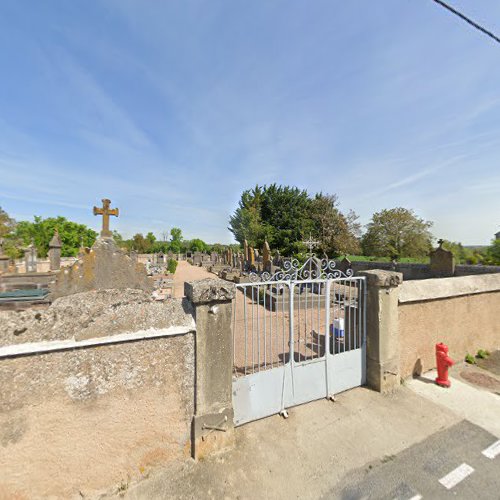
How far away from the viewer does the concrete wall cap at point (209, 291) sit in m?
2.72

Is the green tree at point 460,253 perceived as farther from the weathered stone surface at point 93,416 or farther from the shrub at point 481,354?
the weathered stone surface at point 93,416

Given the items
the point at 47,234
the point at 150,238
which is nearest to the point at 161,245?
the point at 150,238

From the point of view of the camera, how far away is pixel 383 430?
10.9 ft

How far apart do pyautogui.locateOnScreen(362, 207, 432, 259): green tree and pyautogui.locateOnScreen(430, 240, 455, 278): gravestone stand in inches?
788

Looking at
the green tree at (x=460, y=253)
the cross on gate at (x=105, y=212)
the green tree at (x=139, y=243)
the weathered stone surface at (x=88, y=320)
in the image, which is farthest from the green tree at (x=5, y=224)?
the green tree at (x=460, y=253)

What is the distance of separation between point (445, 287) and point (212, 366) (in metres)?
4.77

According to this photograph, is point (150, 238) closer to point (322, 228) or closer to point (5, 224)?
point (5, 224)

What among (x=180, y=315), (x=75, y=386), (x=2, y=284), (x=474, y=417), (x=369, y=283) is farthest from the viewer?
(x=2, y=284)

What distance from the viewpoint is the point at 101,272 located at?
400cm

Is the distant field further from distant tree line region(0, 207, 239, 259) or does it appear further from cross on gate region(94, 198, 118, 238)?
distant tree line region(0, 207, 239, 259)

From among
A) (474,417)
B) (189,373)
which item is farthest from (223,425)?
(474,417)

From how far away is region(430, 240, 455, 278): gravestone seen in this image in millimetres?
12984

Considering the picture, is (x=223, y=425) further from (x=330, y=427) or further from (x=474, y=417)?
(x=474, y=417)

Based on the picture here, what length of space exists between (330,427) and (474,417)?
2.23 meters
